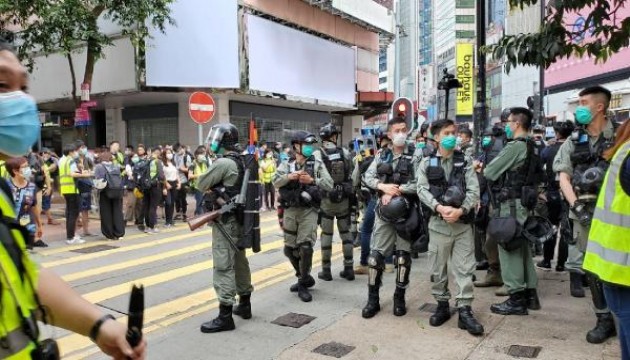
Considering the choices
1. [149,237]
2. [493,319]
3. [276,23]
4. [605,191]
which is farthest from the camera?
[276,23]

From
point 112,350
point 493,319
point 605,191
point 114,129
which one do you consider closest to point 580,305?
point 493,319

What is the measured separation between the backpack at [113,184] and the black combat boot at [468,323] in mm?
7667

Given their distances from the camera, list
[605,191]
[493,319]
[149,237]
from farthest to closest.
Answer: [149,237]
[493,319]
[605,191]

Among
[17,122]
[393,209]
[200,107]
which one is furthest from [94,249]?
[17,122]

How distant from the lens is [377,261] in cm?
556

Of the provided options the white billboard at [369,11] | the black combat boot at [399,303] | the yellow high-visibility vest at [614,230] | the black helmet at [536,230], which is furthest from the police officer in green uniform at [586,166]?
the white billboard at [369,11]

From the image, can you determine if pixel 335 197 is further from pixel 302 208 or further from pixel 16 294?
pixel 16 294

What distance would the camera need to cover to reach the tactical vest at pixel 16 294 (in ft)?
4.91

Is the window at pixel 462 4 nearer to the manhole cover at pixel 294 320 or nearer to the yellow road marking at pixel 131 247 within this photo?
the yellow road marking at pixel 131 247

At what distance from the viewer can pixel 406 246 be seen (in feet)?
18.3

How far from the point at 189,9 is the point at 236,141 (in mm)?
14727

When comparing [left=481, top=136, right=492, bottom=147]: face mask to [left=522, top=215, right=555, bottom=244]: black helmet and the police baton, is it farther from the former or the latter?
the police baton

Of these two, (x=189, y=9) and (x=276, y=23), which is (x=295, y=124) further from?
(x=189, y=9)

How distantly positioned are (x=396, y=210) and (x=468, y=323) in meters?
1.25
